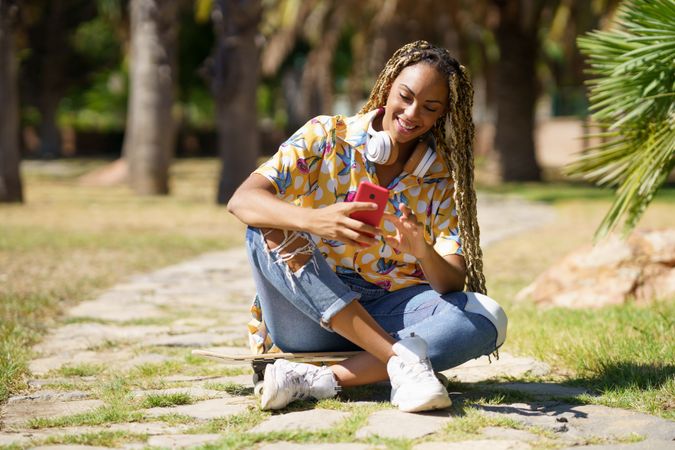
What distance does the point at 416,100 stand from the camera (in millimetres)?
3355

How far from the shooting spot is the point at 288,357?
3.48 metres

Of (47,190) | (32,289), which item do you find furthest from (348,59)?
(32,289)

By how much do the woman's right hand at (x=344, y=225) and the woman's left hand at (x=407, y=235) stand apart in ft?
0.33

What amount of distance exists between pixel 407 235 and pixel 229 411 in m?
0.87

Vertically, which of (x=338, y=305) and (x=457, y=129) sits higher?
(x=457, y=129)

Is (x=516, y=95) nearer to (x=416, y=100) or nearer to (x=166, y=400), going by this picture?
(x=416, y=100)

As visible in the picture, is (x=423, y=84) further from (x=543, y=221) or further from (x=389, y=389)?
(x=543, y=221)

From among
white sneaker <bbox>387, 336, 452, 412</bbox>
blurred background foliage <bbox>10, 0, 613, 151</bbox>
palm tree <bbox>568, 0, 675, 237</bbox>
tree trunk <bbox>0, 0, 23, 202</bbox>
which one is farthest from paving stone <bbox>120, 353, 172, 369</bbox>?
blurred background foliage <bbox>10, 0, 613, 151</bbox>

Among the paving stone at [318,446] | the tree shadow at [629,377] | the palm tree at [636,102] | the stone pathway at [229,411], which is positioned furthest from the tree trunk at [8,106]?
the paving stone at [318,446]

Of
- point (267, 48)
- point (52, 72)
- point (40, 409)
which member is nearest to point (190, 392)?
point (40, 409)

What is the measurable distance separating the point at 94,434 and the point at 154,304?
303cm

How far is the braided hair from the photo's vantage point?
134 inches

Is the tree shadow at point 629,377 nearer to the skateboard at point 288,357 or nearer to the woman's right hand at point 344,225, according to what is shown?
the skateboard at point 288,357

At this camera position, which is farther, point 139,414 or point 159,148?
point 159,148
